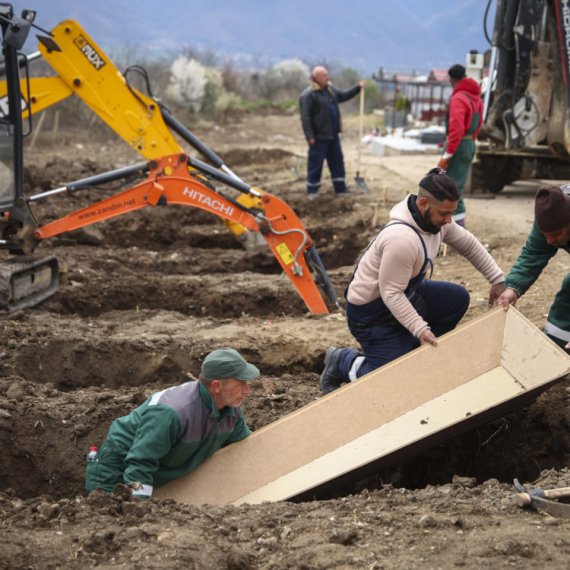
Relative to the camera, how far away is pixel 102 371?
5.76 metres

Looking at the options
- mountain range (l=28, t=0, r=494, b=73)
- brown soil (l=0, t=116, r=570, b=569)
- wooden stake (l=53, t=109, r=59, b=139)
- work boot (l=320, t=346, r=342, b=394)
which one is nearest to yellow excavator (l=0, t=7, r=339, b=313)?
brown soil (l=0, t=116, r=570, b=569)

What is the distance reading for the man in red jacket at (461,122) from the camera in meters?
7.94

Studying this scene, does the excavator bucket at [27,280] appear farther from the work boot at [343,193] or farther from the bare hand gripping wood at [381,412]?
the work boot at [343,193]

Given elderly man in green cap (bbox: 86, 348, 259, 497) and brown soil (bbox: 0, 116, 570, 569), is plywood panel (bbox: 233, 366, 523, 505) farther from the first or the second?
elderly man in green cap (bbox: 86, 348, 259, 497)

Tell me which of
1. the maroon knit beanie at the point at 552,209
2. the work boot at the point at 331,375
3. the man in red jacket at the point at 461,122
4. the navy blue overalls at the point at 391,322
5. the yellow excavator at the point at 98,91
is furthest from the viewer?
the man in red jacket at the point at 461,122

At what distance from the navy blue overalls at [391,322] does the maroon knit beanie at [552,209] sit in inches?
29.6

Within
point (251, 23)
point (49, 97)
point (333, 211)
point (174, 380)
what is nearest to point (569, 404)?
point (174, 380)

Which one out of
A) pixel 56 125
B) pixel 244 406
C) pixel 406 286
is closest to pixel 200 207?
pixel 244 406

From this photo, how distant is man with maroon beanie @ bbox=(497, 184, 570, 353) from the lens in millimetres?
3904

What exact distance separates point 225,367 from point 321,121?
8.36 m

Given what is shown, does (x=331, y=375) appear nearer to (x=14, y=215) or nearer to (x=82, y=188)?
(x=82, y=188)

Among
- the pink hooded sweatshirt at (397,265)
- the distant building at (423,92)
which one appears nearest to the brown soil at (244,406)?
the pink hooded sweatshirt at (397,265)

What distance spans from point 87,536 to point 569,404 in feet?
10.5

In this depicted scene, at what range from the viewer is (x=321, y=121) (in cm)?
1120
